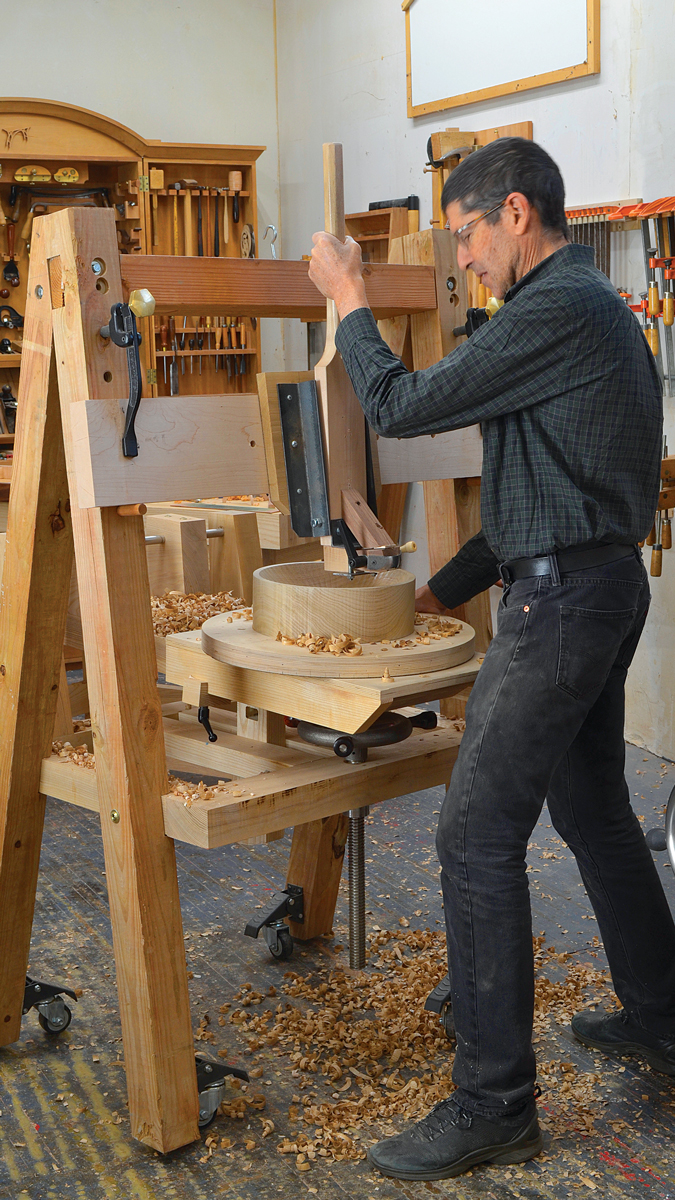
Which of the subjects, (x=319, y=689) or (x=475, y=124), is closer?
(x=319, y=689)

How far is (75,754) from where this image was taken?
A: 228 cm

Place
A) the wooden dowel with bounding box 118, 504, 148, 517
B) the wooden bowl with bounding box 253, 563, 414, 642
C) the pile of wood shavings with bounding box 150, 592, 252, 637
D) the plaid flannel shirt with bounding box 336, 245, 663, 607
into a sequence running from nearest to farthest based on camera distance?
the plaid flannel shirt with bounding box 336, 245, 663, 607 → the wooden dowel with bounding box 118, 504, 148, 517 → the wooden bowl with bounding box 253, 563, 414, 642 → the pile of wood shavings with bounding box 150, 592, 252, 637

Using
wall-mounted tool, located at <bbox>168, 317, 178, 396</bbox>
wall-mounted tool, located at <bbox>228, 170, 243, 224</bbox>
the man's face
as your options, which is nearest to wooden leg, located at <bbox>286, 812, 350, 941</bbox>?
the man's face

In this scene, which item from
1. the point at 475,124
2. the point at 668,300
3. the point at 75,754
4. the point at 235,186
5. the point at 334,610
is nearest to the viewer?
the point at 334,610

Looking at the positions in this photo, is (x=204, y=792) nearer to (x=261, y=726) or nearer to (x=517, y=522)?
(x=261, y=726)

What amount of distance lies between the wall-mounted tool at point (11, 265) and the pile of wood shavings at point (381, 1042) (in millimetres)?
4521

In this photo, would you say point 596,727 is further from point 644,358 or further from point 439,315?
point 439,315

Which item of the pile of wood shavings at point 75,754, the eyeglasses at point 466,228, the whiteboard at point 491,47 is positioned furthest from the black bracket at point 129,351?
the whiteboard at point 491,47

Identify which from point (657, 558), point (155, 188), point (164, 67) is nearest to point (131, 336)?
point (657, 558)

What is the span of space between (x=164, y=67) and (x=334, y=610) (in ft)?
18.6

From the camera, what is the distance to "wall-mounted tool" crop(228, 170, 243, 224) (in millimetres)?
6434

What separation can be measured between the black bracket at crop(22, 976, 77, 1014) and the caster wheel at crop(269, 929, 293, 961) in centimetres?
53

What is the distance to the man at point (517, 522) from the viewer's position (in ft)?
5.94

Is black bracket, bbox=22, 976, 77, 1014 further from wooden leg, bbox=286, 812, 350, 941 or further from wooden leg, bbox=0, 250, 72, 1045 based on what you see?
wooden leg, bbox=286, 812, 350, 941
